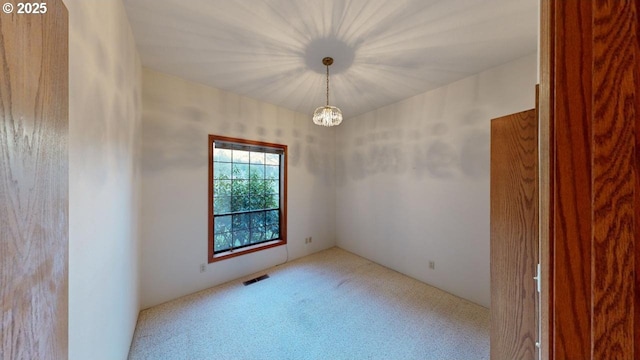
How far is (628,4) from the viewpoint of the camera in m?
0.35

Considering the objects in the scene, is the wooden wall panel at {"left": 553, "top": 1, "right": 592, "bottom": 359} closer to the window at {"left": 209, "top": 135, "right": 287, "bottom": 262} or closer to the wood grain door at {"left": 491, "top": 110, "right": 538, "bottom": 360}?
the wood grain door at {"left": 491, "top": 110, "right": 538, "bottom": 360}

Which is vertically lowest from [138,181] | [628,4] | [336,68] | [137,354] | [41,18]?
[137,354]

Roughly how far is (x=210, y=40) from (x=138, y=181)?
1.58 m

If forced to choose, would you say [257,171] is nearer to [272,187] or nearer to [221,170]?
[272,187]

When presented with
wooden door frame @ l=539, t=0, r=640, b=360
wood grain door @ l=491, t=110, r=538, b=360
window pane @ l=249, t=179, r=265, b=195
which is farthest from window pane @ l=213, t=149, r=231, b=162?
wooden door frame @ l=539, t=0, r=640, b=360

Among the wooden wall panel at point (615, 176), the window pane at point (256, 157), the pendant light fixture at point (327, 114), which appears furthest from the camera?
the window pane at point (256, 157)

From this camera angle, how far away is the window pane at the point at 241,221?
10.2 ft

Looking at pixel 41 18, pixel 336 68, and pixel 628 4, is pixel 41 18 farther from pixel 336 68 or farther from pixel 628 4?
pixel 336 68

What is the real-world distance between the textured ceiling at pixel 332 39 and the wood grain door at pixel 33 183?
1.28 meters

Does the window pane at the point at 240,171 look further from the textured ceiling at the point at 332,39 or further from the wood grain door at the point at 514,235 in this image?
the wood grain door at the point at 514,235

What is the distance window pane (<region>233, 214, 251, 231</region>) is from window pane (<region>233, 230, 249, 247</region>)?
61mm

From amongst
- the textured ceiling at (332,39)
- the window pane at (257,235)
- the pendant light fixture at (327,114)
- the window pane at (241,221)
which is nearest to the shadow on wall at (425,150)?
the textured ceiling at (332,39)

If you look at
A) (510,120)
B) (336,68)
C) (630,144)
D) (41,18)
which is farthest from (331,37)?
(630,144)

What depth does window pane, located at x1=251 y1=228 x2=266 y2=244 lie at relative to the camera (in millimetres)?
3295
